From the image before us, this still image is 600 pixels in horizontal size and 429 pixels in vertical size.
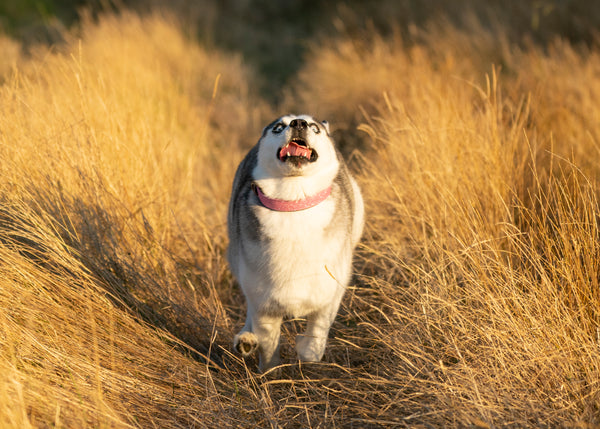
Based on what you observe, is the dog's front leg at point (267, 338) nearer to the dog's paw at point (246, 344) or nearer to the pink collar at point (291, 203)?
the dog's paw at point (246, 344)

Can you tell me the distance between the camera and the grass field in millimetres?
2178

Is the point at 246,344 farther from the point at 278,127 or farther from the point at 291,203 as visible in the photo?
the point at 278,127

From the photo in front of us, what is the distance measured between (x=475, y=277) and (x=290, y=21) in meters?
11.7

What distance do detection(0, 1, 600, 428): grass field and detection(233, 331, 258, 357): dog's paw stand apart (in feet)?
0.39

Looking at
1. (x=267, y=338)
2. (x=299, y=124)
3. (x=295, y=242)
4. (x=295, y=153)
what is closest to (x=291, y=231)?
(x=295, y=242)

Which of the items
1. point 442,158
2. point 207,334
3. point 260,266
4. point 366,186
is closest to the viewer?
point 260,266

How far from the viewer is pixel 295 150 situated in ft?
7.72

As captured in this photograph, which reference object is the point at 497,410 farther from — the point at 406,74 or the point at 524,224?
the point at 406,74

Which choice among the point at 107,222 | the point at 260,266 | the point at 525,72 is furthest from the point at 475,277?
the point at 525,72

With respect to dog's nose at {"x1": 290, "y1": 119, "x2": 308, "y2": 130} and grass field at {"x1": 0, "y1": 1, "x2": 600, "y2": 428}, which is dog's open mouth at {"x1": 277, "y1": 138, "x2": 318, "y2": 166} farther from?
grass field at {"x1": 0, "y1": 1, "x2": 600, "y2": 428}

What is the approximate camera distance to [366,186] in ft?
13.7

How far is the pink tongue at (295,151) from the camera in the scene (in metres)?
2.35

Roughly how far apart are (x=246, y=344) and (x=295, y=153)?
95cm

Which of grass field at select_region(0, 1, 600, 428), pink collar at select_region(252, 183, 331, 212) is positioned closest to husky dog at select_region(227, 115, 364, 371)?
pink collar at select_region(252, 183, 331, 212)
